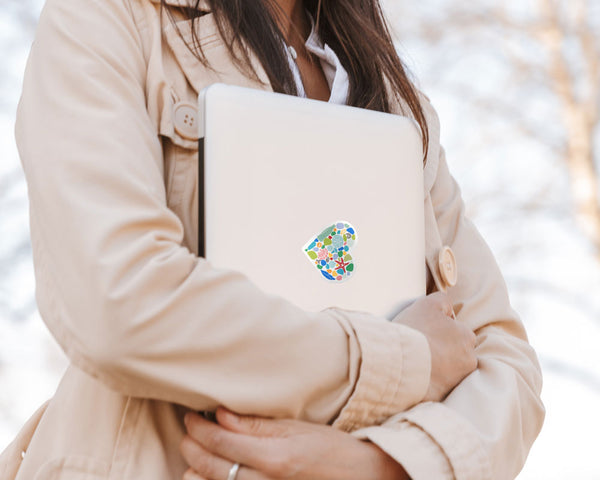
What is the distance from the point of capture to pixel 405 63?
1.68 meters

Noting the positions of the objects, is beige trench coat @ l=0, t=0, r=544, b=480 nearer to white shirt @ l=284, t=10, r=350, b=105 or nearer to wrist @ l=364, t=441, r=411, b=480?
wrist @ l=364, t=441, r=411, b=480

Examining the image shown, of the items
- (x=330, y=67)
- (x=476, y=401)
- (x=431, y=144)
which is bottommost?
(x=476, y=401)

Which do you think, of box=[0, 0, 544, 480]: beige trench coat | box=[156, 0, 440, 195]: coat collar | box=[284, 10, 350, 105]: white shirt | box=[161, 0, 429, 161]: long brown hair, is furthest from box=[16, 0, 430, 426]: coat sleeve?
box=[284, 10, 350, 105]: white shirt

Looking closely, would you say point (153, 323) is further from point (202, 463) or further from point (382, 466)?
point (382, 466)

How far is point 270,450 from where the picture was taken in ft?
3.28

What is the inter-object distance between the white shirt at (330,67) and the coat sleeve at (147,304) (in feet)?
1.23

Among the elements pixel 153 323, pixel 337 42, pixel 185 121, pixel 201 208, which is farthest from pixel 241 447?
pixel 337 42

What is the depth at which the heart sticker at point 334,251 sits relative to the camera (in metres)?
1.16

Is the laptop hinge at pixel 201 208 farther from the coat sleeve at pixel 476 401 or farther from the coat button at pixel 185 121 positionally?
the coat sleeve at pixel 476 401

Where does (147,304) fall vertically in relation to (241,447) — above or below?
above

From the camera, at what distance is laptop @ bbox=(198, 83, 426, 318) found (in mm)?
1103

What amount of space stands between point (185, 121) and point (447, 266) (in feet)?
1.58

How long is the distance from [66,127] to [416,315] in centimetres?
53

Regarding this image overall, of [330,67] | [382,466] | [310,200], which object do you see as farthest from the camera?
[330,67]
